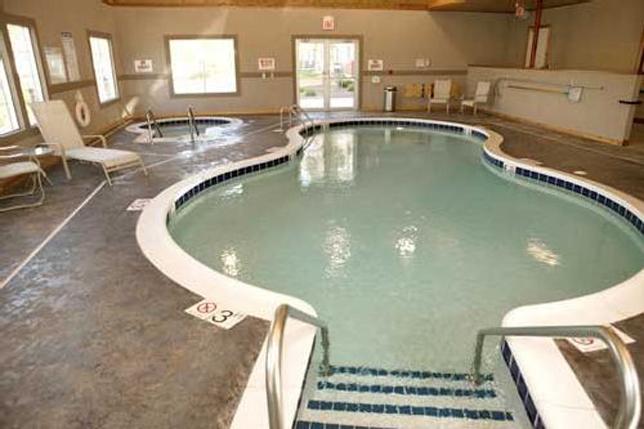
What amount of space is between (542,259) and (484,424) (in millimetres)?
2301

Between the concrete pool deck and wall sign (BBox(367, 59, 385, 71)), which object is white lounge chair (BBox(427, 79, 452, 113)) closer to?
wall sign (BBox(367, 59, 385, 71))

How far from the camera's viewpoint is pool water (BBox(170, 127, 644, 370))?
9.55 ft

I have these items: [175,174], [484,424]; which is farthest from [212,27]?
[484,424]

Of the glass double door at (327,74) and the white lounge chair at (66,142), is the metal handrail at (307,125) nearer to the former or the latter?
Result: the glass double door at (327,74)

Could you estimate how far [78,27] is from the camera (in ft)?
25.3

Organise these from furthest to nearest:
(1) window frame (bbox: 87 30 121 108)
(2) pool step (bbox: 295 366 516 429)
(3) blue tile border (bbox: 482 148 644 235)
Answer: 1. (1) window frame (bbox: 87 30 121 108)
2. (3) blue tile border (bbox: 482 148 644 235)
3. (2) pool step (bbox: 295 366 516 429)

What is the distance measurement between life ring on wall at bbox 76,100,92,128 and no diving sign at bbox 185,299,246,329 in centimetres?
595

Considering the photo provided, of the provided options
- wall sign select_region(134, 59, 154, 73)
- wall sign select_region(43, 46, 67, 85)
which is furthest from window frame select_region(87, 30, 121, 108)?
wall sign select_region(43, 46, 67, 85)

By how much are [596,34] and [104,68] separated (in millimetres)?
10588

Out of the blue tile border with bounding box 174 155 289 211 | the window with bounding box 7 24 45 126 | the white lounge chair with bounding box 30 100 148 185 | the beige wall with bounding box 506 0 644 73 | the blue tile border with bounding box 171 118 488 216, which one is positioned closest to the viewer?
the blue tile border with bounding box 174 155 289 211

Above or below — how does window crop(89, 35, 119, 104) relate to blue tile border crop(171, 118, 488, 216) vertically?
above

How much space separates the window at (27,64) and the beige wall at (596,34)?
10.2 m

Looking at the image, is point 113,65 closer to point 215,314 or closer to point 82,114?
point 82,114

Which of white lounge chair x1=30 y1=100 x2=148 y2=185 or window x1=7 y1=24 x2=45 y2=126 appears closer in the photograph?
white lounge chair x1=30 y1=100 x2=148 y2=185
